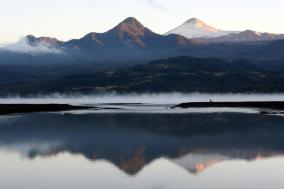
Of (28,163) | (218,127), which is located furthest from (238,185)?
(218,127)

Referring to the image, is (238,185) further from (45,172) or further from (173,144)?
(173,144)

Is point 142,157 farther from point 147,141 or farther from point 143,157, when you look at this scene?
point 147,141

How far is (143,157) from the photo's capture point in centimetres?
5809

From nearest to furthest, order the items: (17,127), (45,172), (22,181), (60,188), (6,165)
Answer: (60,188) → (22,181) → (45,172) → (6,165) → (17,127)

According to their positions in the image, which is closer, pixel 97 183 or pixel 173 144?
pixel 97 183

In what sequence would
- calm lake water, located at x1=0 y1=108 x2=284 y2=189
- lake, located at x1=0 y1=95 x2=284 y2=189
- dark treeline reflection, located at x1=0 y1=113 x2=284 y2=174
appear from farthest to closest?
dark treeline reflection, located at x1=0 y1=113 x2=284 y2=174, lake, located at x1=0 y1=95 x2=284 y2=189, calm lake water, located at x1=0 y1=108 x2=284 y2=189

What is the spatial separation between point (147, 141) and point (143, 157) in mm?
16168

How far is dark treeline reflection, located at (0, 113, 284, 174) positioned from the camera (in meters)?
59.1

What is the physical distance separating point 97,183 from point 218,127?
5382cm

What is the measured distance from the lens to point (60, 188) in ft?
133

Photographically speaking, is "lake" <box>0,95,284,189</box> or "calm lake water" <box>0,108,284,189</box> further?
"lake" <box>0,95,284,189</box>

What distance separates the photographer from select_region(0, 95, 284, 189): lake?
1721 inches

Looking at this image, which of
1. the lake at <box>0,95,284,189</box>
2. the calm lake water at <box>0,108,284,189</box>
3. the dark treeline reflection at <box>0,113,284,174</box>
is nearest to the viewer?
the calm lake water at <box>0,108,284,189</box>

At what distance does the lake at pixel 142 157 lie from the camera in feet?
143
